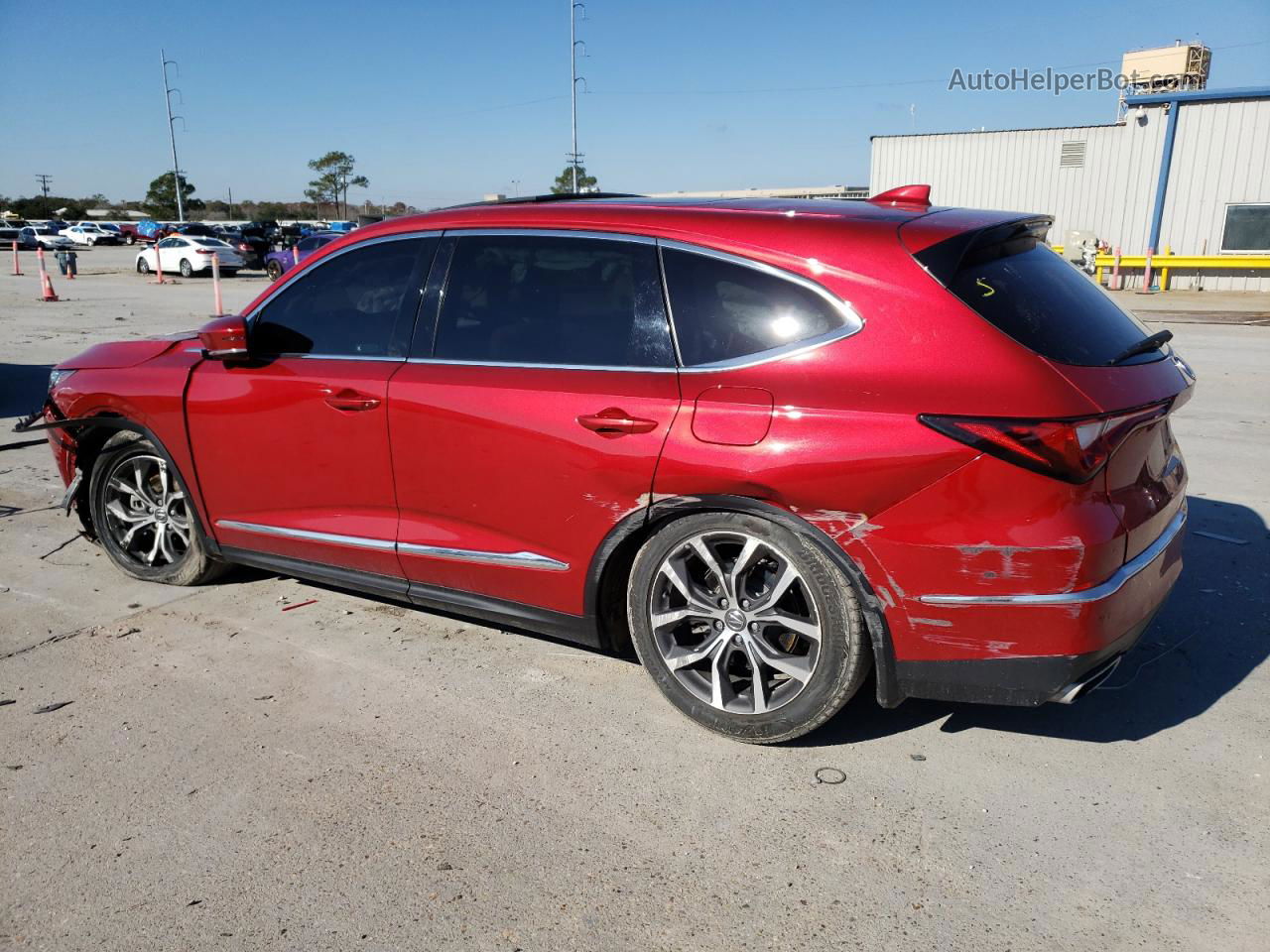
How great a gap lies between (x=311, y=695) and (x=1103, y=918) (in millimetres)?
2672

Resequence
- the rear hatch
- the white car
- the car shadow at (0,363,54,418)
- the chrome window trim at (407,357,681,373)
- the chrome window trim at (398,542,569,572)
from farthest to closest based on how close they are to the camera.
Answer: the white car < the car shadow at (0,363,54,418) < the chrome window trim at (398,542,569,572) < the chrome window trim at (407,357,681,373) < the rear hatch

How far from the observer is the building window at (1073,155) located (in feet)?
87.5

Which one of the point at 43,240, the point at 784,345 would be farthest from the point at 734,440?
the point at 43,240

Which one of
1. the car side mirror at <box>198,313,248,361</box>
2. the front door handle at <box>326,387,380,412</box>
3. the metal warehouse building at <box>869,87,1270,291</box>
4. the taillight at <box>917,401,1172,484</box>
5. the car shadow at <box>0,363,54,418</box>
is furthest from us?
the metal warehouse building at <box>869,87,1270,291</box>

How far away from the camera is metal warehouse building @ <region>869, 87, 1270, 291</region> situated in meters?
24.6

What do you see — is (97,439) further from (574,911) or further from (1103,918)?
(1103,918)

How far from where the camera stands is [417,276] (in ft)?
12.7

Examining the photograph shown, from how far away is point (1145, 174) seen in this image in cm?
2595

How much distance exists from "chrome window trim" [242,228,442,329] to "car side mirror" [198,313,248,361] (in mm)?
138

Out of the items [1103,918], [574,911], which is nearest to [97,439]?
[574,911]

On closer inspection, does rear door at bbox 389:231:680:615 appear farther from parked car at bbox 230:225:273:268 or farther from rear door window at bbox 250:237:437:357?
parked car at bbox 230:225:273:268

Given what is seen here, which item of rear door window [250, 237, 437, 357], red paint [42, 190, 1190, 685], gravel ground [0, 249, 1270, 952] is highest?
rear door window [250, 237, 437, 357]

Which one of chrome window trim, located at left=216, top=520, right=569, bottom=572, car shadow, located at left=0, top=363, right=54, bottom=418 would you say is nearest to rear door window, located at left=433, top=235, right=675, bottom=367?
chrome window trim, located at left=216, top=520, right=569, bottom=572

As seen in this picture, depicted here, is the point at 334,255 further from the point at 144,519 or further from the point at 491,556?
the point at 144,519
